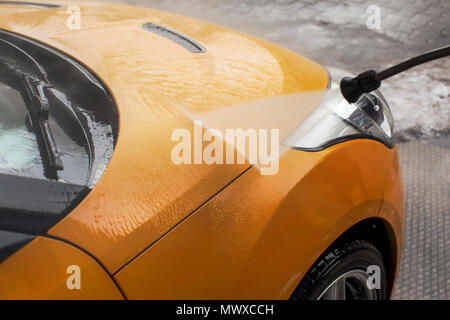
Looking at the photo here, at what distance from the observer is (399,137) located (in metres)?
3.64

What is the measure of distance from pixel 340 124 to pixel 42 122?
99 cm

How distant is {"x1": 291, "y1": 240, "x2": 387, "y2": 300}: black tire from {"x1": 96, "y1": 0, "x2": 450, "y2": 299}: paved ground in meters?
0.79

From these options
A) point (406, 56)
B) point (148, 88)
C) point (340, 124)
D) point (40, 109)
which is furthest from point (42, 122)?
point (406, 56)

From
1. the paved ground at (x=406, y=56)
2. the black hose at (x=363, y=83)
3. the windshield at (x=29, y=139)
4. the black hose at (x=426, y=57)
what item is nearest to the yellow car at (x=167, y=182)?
the windshield at (x=29, y=139)

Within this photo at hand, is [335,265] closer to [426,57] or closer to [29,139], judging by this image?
[426,57]

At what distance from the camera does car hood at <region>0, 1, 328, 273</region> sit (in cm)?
127

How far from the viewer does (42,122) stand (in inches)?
56.6

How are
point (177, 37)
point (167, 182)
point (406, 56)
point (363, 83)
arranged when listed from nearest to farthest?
1. point (167, 182)
2. point (363, 83)
3. point (177, 37)
4. point (406, 56)

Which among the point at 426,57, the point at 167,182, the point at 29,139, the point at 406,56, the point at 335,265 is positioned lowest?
the point at 335,265

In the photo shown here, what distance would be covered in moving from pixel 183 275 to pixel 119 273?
0.17m

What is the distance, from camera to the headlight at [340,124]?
1656 millimetres

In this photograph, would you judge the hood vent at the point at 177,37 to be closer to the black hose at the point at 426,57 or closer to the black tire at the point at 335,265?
the black hose at the point at 426,57

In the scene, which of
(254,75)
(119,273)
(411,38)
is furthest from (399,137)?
(119,273)

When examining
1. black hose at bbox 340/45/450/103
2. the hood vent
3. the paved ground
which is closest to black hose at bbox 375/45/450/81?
black hose at bbox 340/45/450/103
